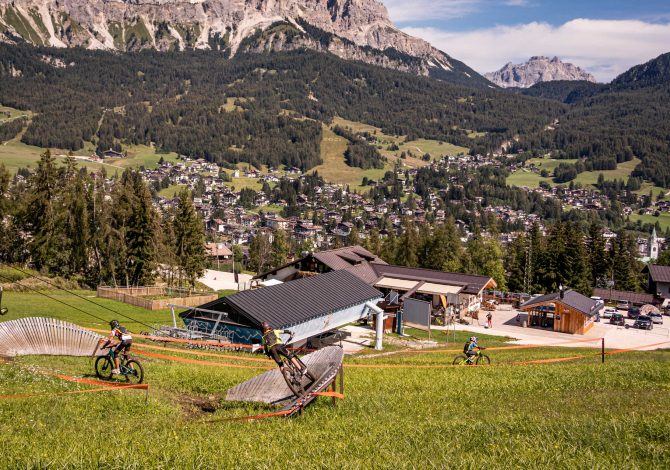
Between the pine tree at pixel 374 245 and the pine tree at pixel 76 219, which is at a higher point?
the pine tree at pixel 76 219

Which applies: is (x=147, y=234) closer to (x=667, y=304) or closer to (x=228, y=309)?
(x=228, y=309)

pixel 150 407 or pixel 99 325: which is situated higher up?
pixel 150 407

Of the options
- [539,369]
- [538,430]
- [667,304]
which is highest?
[538,430]

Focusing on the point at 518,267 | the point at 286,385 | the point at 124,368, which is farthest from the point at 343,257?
the point at 286,385

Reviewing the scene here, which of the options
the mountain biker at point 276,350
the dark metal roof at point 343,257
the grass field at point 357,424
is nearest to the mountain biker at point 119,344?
the grass field at point 357,424

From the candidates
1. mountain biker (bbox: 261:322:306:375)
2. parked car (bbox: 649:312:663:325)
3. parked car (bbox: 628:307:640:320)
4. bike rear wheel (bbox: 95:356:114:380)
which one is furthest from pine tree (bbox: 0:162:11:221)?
parked car (bbox: 628:307:640:320)

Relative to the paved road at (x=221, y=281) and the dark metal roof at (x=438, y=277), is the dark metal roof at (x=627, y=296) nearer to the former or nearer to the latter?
the dark metal roof at (x=438, y=277)

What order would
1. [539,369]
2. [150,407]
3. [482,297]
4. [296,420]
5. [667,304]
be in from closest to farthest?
[296,420]
[150,407]
[539,369]
[482,297]
[667,304]

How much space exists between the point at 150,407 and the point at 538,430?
913 centimetres

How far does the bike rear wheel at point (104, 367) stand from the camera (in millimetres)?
16703

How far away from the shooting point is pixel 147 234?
210ft

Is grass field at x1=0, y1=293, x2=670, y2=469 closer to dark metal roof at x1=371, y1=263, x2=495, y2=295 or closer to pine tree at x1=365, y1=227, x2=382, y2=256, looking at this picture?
dark metal roof at x1=371, y1=263, x2=495, y2=295

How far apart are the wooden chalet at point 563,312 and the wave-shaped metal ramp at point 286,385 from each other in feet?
156

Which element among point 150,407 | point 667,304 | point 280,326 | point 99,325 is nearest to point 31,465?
point 150,407
